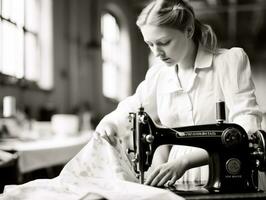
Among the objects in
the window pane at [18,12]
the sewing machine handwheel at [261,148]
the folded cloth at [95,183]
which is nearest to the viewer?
the folded cloth at [95,183]

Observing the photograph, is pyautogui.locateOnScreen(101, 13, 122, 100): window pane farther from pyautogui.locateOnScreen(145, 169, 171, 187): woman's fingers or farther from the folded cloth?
pyautogui.locateOnScreen(145, 169, 171, 187): woman's fingers

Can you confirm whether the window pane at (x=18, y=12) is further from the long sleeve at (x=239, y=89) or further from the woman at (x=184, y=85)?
the long sleeve at (x=239, y=89)

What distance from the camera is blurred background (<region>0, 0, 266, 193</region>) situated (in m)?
5.92

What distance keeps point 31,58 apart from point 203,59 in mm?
5153

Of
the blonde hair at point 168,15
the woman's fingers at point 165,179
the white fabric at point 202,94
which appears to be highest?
the blonde hair at point 168,15

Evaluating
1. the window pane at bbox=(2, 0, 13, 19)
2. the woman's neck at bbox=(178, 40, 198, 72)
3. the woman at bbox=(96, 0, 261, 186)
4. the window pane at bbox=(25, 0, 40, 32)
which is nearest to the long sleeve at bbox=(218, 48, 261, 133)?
the woman at bbox=(96, 0, 261, 186)

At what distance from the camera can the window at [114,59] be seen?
10.1 meters

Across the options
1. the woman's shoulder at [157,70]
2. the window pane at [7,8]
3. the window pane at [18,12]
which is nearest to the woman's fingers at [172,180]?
the woman's shoulder at [157,70]

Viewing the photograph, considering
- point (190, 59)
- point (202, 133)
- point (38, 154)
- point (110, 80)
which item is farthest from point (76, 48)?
point (202, 133)

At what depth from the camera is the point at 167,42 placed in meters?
1.75

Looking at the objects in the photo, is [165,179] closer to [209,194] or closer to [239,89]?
[209,194]

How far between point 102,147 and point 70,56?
6272mm

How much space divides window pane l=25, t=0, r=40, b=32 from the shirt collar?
5.04 m

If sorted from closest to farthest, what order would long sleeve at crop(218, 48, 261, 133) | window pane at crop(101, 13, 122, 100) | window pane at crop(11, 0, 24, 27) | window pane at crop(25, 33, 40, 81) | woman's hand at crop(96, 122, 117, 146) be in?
1. long sleeve at crop(218, 48, 261, 133)
2. woman's hand at crop(96, 122, 117, 146)
3. window pane at crop(11, 0, 24, 27)
4. window pane at crop(25, 33, 40, 81)
5. window pane at crop(101, 13, 122, 100)
